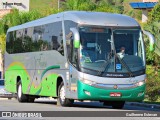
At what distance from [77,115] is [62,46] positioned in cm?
539

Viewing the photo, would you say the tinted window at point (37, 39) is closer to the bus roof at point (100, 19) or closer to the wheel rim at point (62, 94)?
the bus roof at point (100, 19)

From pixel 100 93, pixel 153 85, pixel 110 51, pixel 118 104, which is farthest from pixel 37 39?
pixel 153 85

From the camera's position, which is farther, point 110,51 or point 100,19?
point 100,19

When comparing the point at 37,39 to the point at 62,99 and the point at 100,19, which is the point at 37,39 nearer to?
the point at 62,99

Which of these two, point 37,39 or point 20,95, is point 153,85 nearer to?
point 20,95

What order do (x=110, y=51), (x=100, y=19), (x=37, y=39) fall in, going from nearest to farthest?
(x=110, y=51) → (x=100, y=19) → (x=37, y=39)

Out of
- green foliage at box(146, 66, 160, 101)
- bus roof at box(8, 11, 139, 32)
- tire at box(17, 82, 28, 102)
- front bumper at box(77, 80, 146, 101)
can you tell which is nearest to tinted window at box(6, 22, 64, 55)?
bus roof at box(8, 11, 139, 32)

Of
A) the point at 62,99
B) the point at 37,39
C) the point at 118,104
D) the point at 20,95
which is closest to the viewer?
the point at 62,99

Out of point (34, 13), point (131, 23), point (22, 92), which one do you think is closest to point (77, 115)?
point (131, 23)

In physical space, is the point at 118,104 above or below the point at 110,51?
below

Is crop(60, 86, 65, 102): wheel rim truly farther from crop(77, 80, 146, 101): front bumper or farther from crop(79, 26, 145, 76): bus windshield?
crop(79, 26, 145, 76): bus windshield

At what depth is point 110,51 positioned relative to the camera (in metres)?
26.0

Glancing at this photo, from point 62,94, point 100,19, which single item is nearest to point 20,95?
point 62,94

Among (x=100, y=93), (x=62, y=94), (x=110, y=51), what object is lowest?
(x=62, y=94)
